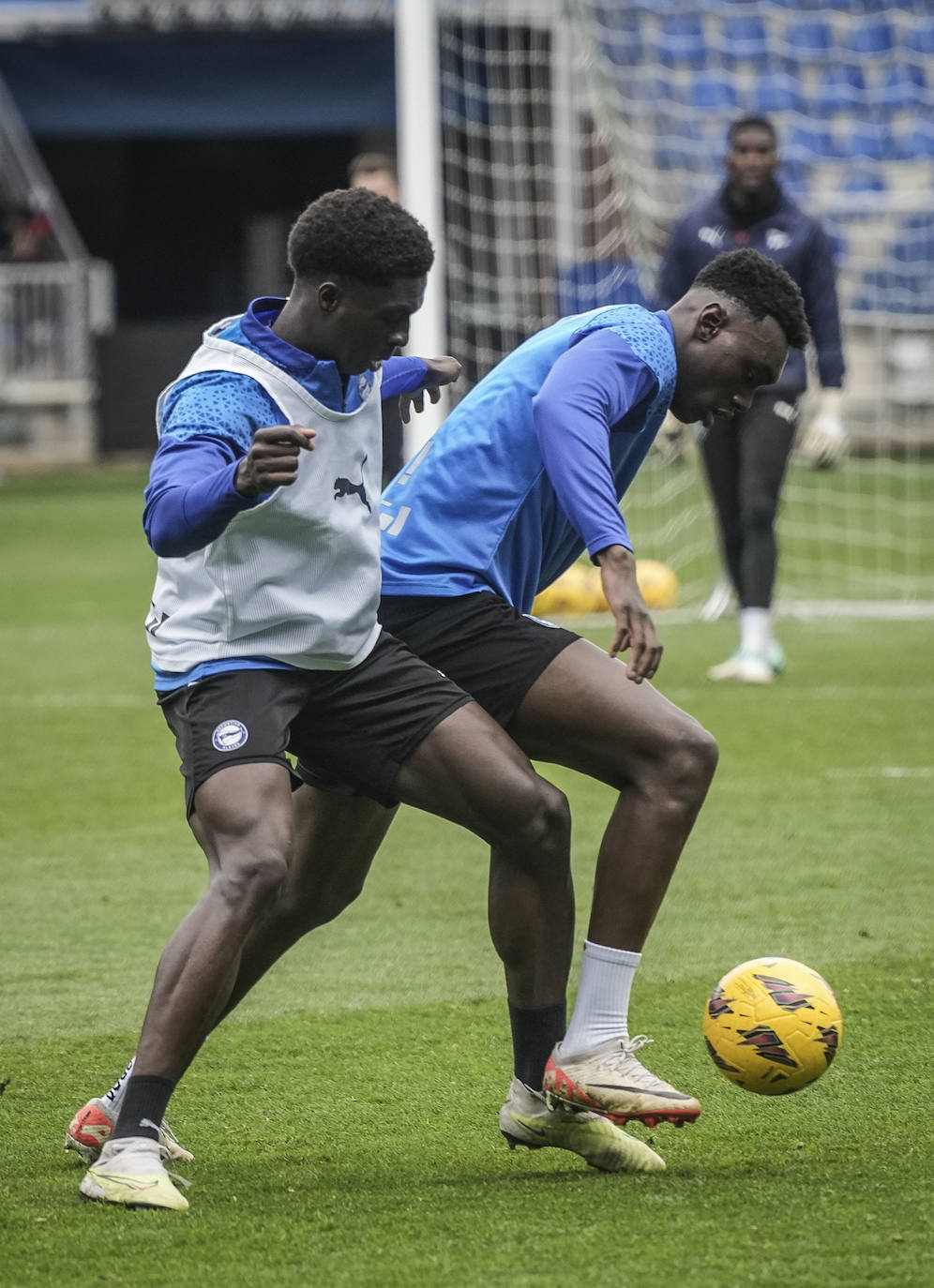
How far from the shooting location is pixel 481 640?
4.04 meters

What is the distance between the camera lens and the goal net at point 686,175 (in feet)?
45.1

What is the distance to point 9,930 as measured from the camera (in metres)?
5.77

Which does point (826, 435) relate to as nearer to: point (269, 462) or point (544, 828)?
point (544, 828)

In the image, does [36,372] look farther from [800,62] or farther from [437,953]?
[437,953]

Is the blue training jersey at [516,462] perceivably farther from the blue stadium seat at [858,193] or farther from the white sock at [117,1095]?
the blue stadium seat at [858,193]

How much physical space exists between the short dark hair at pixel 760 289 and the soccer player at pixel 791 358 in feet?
17.4

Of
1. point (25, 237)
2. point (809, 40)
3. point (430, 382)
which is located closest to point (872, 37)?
point (809, 40)

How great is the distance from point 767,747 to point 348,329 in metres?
4.92

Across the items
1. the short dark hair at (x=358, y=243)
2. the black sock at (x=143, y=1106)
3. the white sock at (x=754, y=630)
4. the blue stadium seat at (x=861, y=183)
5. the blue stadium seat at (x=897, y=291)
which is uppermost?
the short dark hair at (x=358, y=243)

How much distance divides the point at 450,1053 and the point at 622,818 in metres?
0.98

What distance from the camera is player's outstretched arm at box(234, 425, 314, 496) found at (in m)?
3.33

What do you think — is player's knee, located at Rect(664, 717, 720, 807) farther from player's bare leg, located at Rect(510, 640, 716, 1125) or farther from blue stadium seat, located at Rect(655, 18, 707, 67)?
blue stadium seat, located at Rect(655, 18, 707, 67)

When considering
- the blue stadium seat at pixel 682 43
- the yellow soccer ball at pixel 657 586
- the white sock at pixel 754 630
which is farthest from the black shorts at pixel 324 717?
the blue stadium seat at pixel 682 43

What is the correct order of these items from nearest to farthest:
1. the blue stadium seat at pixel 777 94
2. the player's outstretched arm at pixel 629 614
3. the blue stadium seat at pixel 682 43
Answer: the player's outstretched arm at pixel 629 614 → the blue stadium seat at pixel 682 43 → the blue stadium seat at pixel 777 94
